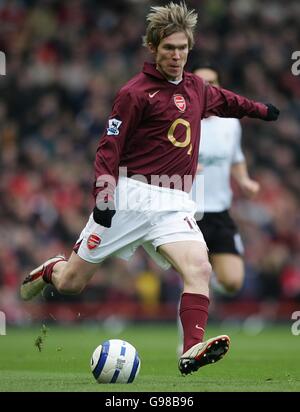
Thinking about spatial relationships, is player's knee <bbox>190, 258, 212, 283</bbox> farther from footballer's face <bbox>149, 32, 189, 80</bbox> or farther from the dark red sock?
footballer's face <bbox>149, 32, 189, 80</bbox>

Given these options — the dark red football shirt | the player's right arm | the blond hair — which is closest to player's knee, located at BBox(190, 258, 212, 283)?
the dark red football shirt

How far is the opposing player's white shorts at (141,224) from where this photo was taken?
7.37 metres

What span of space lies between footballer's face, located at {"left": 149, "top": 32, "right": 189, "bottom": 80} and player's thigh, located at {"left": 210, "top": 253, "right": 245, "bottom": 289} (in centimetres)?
323

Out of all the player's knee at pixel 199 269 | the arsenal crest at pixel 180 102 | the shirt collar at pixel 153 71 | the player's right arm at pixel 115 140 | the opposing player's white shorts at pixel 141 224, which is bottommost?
the player's knee at pixel 199 269

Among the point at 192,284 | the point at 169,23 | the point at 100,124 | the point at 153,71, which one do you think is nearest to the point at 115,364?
the point at 192,284

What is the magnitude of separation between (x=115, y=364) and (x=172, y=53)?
2144mm

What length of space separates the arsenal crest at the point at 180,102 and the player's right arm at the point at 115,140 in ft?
1.00

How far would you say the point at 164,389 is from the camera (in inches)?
259

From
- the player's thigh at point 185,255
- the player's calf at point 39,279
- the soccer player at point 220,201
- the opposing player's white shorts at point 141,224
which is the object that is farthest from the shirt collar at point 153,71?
the soccer player at point 220,201

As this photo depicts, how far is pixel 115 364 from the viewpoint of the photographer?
23.1 ft

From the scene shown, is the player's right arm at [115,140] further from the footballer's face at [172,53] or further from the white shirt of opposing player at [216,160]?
the white shirt of opposing player at [216,160]
